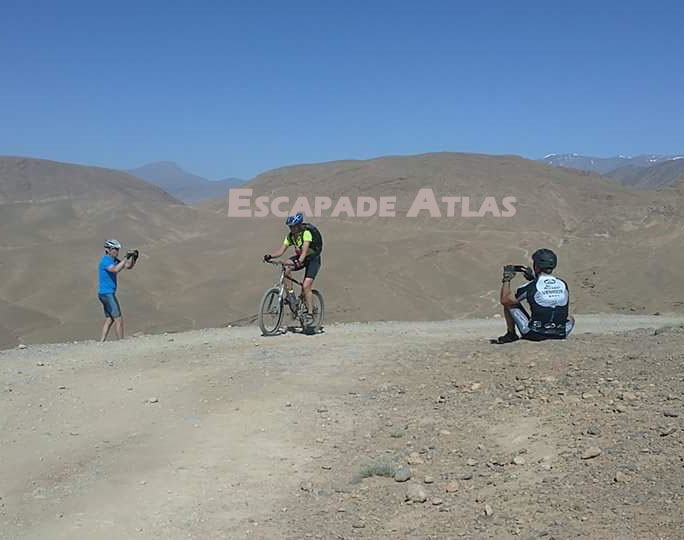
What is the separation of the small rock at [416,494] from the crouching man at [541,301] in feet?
11.8

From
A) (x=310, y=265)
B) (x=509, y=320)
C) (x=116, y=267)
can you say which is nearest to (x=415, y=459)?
(x=509, y=320)

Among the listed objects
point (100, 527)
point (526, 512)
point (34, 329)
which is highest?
point (526, 512)

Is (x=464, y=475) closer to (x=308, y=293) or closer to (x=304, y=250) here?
(x=304, y=250)

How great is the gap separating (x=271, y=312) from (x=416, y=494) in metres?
A: 6.01

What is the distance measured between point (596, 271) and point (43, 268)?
23.9 m

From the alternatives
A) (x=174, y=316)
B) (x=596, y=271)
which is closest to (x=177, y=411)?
(x=174, y=316)

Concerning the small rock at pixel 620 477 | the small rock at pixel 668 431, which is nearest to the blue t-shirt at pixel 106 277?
the small rock at pixel 668 431

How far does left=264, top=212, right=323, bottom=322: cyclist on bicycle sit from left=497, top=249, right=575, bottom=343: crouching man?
282 centimetres

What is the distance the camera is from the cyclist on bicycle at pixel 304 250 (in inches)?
396

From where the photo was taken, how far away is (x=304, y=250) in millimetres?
10047

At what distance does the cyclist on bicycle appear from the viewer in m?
10.1

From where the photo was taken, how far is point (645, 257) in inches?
1105

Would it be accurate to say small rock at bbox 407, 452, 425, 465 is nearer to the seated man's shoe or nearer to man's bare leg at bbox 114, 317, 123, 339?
the seated man's shoe

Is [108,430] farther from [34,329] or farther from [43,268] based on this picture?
[43,268]
